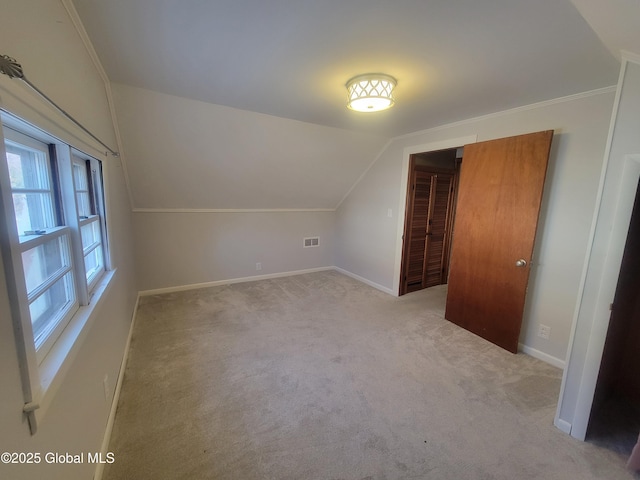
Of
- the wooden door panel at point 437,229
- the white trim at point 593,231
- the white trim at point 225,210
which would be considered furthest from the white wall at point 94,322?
the wooden door panel at point 437,229

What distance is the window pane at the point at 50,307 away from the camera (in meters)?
1.06

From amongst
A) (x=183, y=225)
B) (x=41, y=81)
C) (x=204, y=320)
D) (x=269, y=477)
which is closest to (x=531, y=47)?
(x=41, y=81)

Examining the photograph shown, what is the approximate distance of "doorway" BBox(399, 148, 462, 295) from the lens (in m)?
3.71

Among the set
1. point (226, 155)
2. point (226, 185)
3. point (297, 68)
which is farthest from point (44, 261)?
point (226, 185)

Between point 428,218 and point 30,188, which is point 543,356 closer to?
point 428,218

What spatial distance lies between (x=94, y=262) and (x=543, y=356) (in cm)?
384

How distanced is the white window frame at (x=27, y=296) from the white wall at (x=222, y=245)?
1.94m

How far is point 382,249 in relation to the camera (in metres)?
4.05

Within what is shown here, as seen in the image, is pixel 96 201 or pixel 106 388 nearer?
pixel 106 388

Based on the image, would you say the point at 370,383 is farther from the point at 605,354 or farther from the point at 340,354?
the point at 605,354

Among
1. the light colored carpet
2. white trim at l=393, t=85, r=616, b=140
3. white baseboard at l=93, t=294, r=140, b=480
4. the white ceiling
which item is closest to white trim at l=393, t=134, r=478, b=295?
white trim at l=393, t=85, r=616, b=140

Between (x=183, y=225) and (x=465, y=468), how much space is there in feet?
12.9

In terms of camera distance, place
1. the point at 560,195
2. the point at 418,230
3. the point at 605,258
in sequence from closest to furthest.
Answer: the point at 605,258, the point at 560,195, the point at 418,230

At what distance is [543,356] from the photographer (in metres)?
2.42
